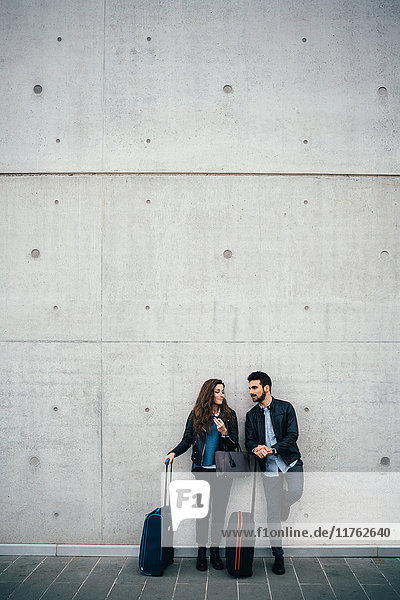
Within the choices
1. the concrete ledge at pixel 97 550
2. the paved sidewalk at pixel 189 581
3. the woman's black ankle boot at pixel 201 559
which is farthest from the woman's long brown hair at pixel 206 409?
the concrete ledge at pixel 97 550

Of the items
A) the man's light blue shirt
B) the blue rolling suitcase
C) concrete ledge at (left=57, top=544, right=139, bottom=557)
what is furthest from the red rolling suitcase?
concrete ledge at (left=57, top=544, right=139, bottom=557)

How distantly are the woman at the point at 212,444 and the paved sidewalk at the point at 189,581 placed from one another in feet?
1.11

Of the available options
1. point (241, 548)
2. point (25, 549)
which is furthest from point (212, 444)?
point (25, 549)

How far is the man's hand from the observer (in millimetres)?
5070

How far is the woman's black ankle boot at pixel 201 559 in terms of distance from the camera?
5164 millimetres

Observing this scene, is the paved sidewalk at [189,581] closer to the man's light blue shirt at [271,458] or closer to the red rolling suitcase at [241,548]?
the red rolling suitcase at [241,548]

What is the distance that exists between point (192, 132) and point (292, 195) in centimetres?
122

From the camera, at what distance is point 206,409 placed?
206 inches

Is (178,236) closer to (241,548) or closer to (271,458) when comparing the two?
(271,458)

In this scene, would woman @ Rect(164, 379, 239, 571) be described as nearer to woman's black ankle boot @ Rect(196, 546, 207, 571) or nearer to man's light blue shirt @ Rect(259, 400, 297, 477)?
woman's black ankle boot @ Rect(196, 546, 207, 571)

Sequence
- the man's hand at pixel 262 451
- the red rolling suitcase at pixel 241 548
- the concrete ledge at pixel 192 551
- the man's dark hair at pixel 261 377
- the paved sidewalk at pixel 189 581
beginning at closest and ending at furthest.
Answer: the paved sidewalk at pixel 189 581 → the red rolling suitcase at pixel 241 548 → the man's hand at pixel 262 451 → the man's dark hair at pixel 261 377 → the concrete ledge at pixel 192 551

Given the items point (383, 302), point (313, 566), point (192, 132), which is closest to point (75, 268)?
point (192, 132)

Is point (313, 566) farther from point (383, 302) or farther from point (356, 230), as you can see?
point (356, 230)

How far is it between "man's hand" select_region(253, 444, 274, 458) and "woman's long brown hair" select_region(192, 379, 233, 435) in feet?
1.31
